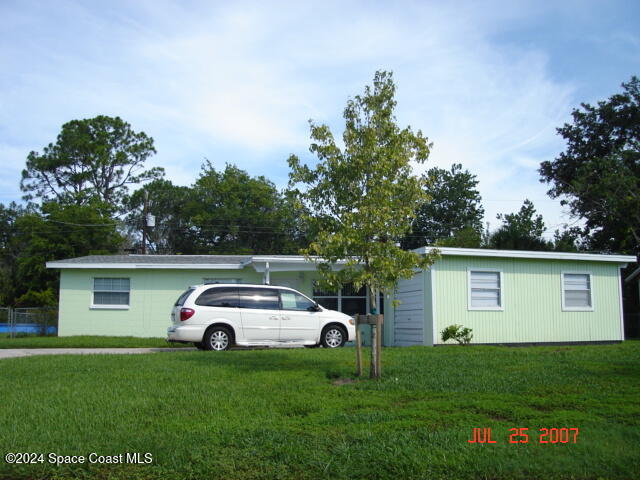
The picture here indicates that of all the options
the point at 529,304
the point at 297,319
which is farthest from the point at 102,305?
the point at 529,304

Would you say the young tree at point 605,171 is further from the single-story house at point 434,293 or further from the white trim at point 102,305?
the white trim at point 102,305

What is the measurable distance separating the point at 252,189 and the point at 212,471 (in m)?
41.9

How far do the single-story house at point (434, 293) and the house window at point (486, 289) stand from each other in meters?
0.03

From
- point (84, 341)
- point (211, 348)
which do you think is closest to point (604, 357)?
point (211, 348)

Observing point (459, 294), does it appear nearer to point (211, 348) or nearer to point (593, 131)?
point (211, 348)

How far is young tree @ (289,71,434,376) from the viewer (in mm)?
8609

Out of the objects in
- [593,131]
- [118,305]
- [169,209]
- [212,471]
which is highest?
[593,131]

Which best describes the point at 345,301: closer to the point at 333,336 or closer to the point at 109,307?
the point at 333,336

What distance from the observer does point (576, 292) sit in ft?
59.4

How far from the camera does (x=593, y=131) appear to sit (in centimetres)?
3678

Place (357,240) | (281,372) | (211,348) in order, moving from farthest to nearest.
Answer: (211,348) < (281,372) < (357,240)

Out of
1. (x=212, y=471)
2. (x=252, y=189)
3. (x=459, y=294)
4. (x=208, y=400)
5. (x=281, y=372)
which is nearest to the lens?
(x=212, y=471)

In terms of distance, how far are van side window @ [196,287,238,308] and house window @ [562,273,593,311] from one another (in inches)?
395
